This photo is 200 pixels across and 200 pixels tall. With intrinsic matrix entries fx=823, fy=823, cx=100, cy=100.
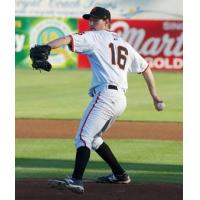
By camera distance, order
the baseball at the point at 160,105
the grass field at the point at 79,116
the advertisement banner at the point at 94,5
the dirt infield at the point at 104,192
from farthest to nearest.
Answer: the advertisement banner at the point at 94,5 → the grass field at the point at 79,116 → the baseball at the point at 160,105 → the dirt infield at the point at 104,192

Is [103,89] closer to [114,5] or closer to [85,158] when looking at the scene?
[85,158]

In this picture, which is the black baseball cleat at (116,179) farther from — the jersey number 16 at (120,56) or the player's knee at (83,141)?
the jersey number 16 at (120,56)

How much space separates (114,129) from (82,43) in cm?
617

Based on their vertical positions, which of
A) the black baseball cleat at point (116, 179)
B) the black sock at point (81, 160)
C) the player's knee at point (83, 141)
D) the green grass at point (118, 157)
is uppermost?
the player's knee at point (83, 141)

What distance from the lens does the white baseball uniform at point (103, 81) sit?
327 inches

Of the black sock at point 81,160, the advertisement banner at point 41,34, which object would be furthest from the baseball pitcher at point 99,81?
the advertisement banner at point 41,34

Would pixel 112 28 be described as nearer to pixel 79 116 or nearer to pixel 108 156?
pixel 79 116

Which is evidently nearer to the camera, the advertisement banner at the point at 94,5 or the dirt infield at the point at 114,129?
the dirt infield at the point at 114,129

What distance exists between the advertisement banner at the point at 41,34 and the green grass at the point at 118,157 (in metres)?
12.2

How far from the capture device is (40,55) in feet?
26.2

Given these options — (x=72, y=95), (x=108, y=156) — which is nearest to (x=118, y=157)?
(x=108, y=156)

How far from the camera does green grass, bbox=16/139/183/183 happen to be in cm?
972
